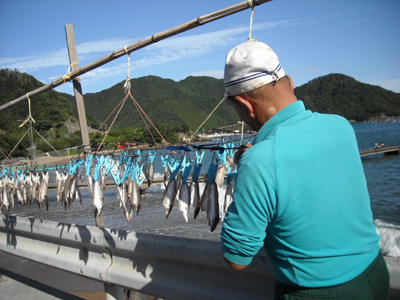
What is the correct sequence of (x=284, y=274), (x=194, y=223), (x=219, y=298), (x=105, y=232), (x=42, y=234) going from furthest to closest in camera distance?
(x=194, y=223), (x=42, y=234), (x=105, y=232), (x=219, y=298), (x=284, y=274)

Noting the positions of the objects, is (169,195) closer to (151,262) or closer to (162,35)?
(151,262)

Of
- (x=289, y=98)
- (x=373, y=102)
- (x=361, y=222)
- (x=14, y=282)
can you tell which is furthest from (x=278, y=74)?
(x=373, y=102)

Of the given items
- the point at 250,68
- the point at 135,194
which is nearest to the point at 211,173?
the point at 135,194

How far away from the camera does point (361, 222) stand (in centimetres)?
124

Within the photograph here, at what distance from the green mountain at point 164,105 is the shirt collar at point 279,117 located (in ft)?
7.05

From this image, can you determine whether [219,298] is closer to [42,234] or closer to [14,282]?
[42,234]

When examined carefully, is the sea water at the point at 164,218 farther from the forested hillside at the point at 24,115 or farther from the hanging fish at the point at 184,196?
the forested hillside at the point at 24,115

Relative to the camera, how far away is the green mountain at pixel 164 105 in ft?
31.8

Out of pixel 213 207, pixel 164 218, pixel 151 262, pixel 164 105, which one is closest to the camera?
pixel 151 262

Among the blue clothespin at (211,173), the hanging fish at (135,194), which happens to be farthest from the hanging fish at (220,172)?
the hanging fish at (135,194)

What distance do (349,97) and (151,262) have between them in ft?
319

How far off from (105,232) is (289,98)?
7.11ft

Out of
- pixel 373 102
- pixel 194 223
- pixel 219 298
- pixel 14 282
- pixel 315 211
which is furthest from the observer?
pixel 373 102

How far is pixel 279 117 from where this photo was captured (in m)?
1.30
